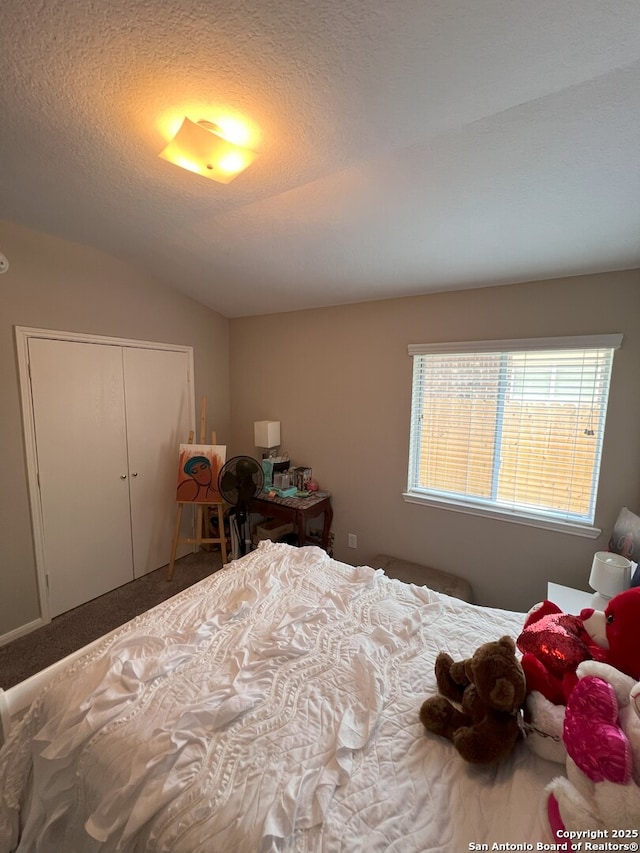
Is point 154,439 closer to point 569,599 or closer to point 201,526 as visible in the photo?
point 201,526

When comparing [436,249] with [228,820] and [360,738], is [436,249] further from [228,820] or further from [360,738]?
[228,820]

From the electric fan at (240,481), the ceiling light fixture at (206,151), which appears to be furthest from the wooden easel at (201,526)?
the ceiling light fixture at (206,151)

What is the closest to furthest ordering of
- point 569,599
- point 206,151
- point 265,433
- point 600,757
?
point 600,757
point 206,151
point 569,599
point 265,433

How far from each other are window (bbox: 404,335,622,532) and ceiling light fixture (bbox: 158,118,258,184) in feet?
5.56

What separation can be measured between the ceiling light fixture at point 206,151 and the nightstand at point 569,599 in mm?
2524

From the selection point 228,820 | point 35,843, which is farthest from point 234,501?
point 228,820

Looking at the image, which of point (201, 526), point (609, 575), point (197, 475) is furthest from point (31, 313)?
point (609, 575)

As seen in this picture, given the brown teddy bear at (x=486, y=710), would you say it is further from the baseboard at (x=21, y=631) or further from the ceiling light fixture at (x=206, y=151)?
the baseboard at (x=21, y=631)

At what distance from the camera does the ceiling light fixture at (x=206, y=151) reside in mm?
Answer: 1229

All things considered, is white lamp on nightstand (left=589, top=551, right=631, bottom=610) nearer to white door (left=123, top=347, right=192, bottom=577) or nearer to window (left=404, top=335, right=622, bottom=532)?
window (left=404, top=335, right=622, bottom=532)

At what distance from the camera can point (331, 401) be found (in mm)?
3061

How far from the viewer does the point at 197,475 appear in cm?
306

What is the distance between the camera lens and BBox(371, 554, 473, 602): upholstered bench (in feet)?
7.84

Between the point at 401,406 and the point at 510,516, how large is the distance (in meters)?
1.09
